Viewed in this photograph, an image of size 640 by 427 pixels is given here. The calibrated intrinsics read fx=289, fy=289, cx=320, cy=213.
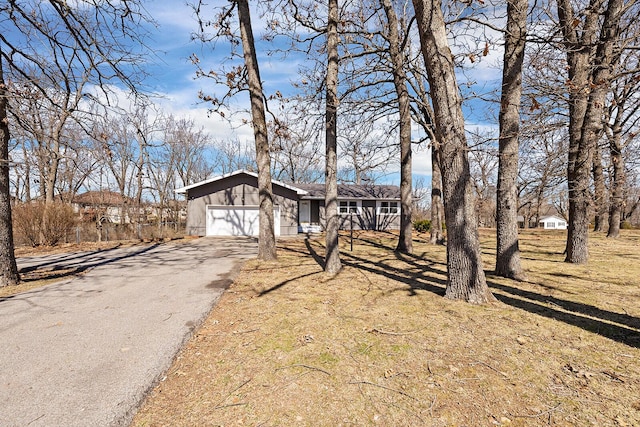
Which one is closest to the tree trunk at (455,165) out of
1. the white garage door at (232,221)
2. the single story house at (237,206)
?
the single story house at (237,206)

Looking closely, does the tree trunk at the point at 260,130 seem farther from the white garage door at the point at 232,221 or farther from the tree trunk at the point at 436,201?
the white garage door at the point at 232,221

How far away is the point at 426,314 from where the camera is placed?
13.6 feet

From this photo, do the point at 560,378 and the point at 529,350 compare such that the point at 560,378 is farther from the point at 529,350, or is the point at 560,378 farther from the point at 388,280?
the point at 388,280

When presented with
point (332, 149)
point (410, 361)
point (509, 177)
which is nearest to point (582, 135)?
point (509, 177)

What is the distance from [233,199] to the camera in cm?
1714

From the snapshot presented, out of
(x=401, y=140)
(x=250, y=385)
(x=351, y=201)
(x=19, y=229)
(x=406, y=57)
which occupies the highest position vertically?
(x=406, y=57)

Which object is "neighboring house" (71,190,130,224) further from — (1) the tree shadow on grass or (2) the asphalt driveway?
(1) the tree shadow on grass

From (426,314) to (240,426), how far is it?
9.60 ft

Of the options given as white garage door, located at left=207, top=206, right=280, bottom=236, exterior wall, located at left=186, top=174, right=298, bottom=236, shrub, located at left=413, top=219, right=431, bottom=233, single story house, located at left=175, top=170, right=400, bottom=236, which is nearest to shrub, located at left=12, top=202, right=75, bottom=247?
single story house, located at left=175, top=170, right=400, bottom=236

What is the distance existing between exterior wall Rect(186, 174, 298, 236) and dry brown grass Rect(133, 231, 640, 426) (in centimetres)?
1233

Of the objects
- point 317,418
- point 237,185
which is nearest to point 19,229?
point 237,185

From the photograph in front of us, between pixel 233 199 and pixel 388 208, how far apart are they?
447 inches

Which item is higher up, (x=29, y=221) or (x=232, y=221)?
(x=29, y=221)

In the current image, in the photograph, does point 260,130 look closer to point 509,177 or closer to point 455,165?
point 455,165
